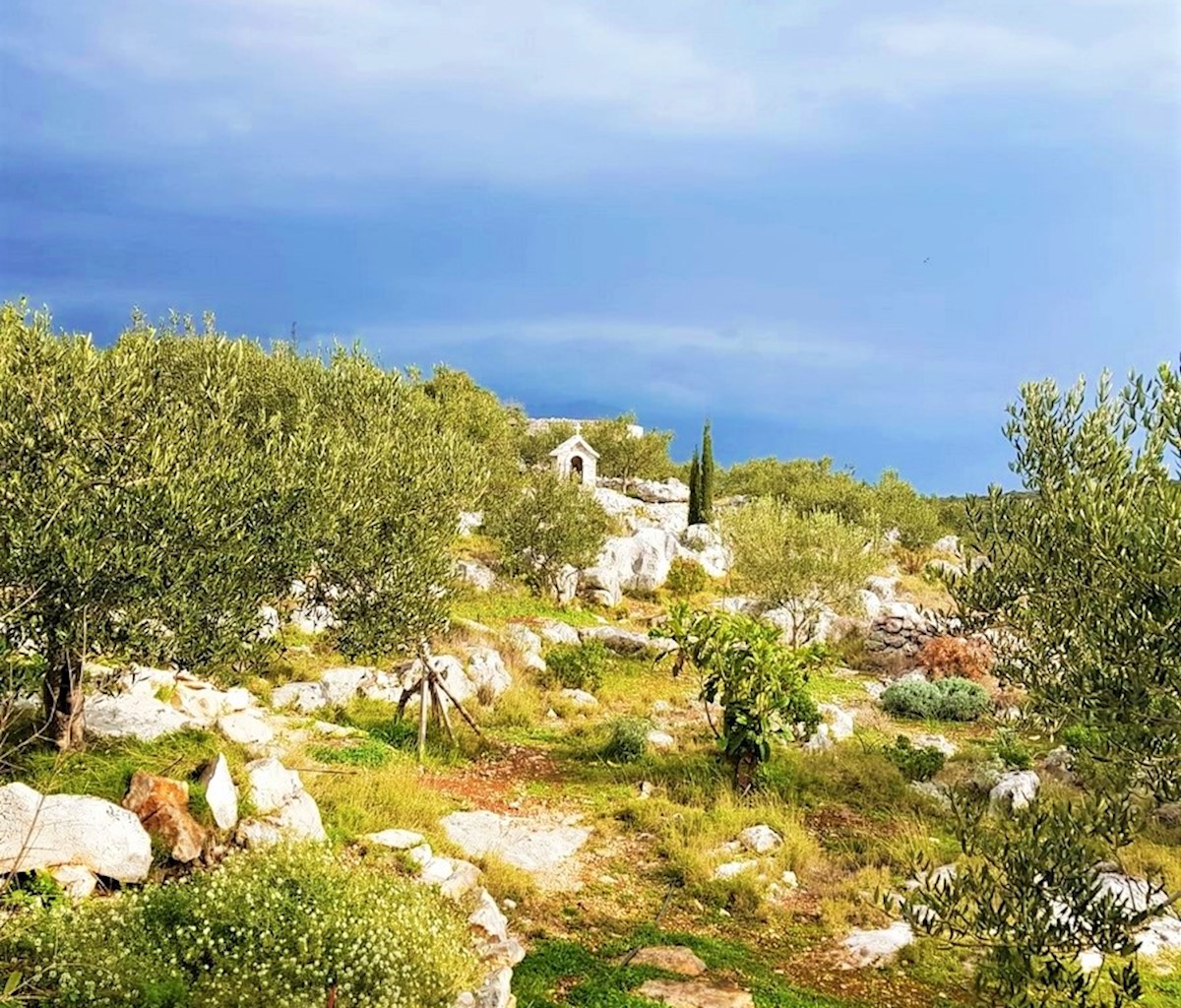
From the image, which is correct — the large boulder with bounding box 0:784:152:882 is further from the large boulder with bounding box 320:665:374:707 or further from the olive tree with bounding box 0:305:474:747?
the large boulder with bounding box 320:665:374:707

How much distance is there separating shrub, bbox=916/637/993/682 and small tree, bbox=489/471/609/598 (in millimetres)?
16964

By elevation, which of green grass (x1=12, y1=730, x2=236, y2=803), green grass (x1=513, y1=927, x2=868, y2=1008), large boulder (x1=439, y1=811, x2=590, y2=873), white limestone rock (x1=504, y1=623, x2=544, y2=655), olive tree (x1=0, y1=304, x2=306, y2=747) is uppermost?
olive tree (x1=0, y1=304, x2=306, y2=747)

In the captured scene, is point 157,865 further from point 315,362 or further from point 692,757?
point 315,362

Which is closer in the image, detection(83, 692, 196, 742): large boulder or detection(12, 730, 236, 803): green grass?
detection(12, 730, 236, 803): green grass

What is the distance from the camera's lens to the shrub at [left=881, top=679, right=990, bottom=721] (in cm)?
3039

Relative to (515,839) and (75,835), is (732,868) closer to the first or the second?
(515,839)

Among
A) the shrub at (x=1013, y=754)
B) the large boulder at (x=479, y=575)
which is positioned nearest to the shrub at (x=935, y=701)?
the shrub at (x=1013, y=754)

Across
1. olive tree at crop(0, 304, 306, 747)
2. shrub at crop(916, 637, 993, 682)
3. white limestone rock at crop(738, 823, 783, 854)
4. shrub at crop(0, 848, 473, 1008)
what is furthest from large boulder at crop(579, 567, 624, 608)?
shrub at crop(0, 848, 473, 1008)

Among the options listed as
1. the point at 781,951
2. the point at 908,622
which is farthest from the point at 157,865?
the point at 908,622

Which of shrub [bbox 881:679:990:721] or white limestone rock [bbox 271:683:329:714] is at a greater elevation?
white limestone rock [bbox 271:683:329:714]

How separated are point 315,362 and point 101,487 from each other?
1199 centimetres

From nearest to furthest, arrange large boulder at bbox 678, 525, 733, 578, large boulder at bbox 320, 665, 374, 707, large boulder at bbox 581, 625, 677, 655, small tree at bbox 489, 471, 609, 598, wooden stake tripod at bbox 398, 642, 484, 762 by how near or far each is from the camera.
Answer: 1. wooden stake tripod at bbox 398, 642, 484, 762
2. large boulder at bbox 320, 665, 374, 707
3. large boulder at bbox 581, 625, 677, 655
4. small tree at bbox 489, 471, 609, 598
5. large boulder at bbox 678, 525, 733, 578

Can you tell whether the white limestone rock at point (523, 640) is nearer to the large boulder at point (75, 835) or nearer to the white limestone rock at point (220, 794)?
the white limestone rock at point (220, 794)

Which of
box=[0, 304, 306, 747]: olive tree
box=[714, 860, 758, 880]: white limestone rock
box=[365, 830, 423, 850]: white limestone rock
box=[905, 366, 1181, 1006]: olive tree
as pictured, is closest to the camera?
box=[905, 366, 1181, 1006]: olive tree
